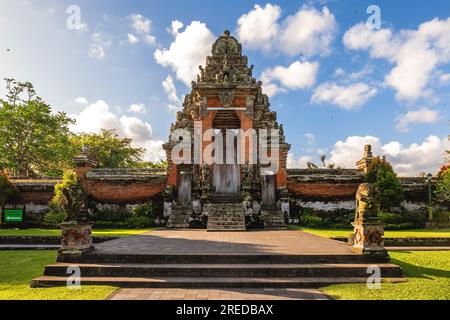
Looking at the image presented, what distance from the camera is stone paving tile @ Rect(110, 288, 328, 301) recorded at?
219 inches

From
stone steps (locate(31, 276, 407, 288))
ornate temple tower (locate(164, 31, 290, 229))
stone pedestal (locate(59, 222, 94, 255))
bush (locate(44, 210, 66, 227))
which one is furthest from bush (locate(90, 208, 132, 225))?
stone steps (locate(31, 276, 407, 288))

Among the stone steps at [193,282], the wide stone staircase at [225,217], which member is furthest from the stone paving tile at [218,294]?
the wide stone staircase at [225,217]

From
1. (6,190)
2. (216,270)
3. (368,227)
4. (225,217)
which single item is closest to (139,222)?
(225,217)

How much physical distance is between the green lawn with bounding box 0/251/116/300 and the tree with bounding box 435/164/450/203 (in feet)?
62.0

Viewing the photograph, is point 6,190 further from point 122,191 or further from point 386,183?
point 386,183

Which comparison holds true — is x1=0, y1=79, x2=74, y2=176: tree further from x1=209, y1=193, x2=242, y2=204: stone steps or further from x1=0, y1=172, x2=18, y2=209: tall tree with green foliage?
x1=209, y1=193, x2=242, y2=204: stone steps

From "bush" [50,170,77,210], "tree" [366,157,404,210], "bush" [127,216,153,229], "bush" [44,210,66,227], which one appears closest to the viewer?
"bush" [127,216,153,229]

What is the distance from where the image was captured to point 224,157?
59.3 ft

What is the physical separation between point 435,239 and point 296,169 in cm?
931

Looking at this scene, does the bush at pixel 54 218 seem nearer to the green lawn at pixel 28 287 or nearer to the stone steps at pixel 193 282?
the green lawn at pixel 28 287

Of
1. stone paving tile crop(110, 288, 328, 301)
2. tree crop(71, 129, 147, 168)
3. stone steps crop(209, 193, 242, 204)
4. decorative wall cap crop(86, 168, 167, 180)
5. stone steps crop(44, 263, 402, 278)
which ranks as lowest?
stone paving tile crop(110, 288, 328, 301)
